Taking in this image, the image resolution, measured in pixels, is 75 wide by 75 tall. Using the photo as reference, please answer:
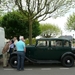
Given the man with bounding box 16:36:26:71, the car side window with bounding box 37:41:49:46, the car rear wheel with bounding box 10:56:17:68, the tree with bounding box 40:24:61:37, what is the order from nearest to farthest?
1. the man with bounding box 16:36:26:71
2. the car rear wheel with bounding box 10:56:17:68
3. the car side window with bounding box 37:41:49:46
4. the tree with bounding box 40:24:61:37

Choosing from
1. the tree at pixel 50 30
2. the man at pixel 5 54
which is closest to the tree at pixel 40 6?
the man at pixel 5 54

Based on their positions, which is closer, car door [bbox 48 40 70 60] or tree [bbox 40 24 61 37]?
car door [bbox 48 40 70 60]

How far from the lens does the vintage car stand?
1309 cm

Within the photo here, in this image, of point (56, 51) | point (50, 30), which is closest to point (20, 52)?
point (56, 51)

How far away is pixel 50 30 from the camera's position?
87250 millimetres

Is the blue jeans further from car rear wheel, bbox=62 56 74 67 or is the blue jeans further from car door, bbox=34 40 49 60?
car rear wheel, bbox=62 56 74 67

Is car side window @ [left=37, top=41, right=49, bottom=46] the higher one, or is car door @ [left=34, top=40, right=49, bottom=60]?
car side window @ [left=37, top=41, right=49, bottom=46]

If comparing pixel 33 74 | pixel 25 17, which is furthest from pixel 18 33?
pixel 33 74

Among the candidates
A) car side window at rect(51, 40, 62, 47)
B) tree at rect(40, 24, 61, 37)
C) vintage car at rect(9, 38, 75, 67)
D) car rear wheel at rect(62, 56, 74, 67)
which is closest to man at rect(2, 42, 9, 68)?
vintage car at rect(9, 38, 75, 67)

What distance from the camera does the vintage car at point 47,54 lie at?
43.0ft

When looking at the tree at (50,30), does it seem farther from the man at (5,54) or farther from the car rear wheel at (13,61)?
the car rear wheel at (13,61)

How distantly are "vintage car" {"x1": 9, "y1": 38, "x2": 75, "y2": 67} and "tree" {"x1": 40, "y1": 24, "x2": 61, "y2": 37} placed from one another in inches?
2849

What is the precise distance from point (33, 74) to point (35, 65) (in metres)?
3.24

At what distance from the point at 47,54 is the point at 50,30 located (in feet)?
244
